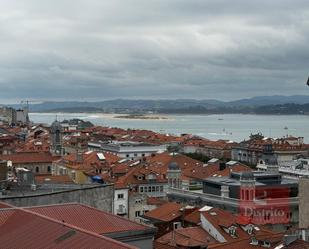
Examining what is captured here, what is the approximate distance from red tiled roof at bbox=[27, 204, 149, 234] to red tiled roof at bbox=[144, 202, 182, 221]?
18.2 metres

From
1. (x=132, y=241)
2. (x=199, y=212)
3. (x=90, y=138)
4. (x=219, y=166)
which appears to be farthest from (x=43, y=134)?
(x=132, y=241)

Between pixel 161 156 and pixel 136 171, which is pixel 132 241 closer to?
pixel 136 171

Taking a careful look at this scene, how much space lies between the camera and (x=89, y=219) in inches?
546

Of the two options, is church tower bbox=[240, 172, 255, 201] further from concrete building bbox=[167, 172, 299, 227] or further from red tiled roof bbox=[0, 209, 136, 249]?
red tiled roof bbox=[0, 209, 136, 249]

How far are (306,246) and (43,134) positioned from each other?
275 feet

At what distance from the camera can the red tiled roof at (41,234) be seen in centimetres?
1070

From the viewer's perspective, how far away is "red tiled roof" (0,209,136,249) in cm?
1070

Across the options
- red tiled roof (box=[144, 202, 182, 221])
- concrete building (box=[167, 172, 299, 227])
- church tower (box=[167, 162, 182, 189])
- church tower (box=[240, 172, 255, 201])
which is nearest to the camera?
red tiled roof (box=[144, 202, 182, 221])

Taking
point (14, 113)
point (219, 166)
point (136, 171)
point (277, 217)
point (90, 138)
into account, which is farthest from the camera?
point (14, 113)

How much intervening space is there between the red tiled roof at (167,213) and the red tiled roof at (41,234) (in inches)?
770

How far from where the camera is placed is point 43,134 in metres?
101

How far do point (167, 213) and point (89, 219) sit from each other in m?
19.5

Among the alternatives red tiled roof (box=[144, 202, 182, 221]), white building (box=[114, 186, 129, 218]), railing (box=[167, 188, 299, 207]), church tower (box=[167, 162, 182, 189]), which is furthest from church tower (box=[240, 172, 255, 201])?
church tower (box=[167, 162, 182, 189])

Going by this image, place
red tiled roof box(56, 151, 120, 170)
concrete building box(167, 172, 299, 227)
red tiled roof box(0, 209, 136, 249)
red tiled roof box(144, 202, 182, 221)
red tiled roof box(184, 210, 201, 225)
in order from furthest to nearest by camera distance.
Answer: red tiled roof box(56, 151, 120, 170)
concrete building box(167, 172, 299, 227)
red tiled roof box(144, 202, 182, 221)
red tiled roof box(184, 210, 201, 225)
red tiled roof box(0, 209, 136, 249)
